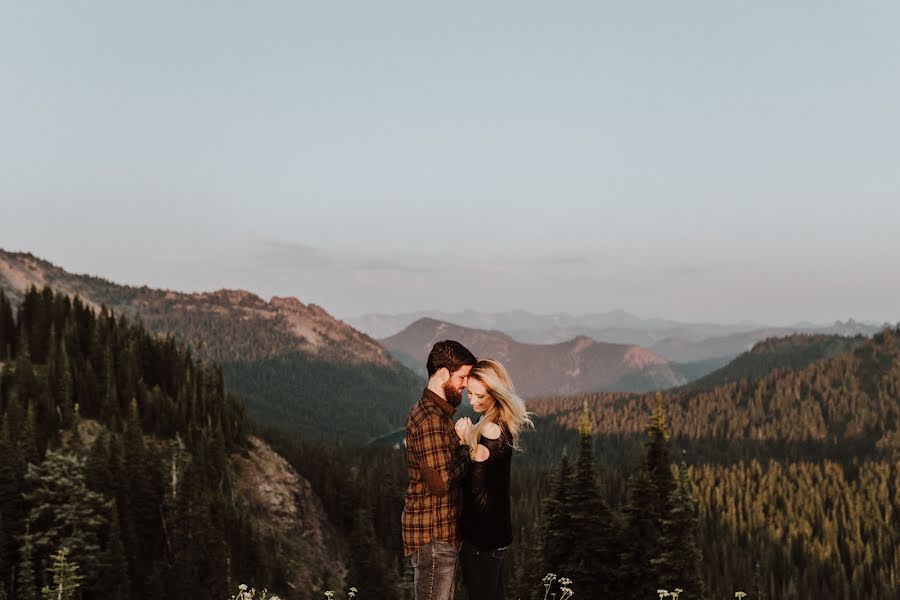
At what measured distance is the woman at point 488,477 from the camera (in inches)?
345

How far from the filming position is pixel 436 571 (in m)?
8.86

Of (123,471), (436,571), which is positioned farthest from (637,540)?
(123,471)

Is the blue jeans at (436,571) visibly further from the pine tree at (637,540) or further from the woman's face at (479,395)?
the pine tree at (637,540)

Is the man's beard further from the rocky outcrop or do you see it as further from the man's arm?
the rocky outcrop

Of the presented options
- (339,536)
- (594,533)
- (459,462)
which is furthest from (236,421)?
(459,462)

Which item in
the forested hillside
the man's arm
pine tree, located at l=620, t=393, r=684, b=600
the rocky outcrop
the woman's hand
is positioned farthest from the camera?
the rocky outcrop

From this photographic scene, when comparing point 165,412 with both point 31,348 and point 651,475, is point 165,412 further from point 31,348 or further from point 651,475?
point 651,475

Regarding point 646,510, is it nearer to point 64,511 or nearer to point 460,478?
point 460,478

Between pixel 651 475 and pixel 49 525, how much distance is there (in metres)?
69.5

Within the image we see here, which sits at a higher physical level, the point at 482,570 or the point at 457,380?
the point at 457,380

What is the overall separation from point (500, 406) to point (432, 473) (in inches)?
53.0

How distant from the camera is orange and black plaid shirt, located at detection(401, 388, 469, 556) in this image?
861cm

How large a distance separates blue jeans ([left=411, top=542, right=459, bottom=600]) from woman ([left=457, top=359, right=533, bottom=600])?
26 centimetres

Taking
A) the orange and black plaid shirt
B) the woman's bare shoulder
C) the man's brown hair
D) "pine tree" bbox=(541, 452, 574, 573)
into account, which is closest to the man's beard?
the orange and black plaid shirt
